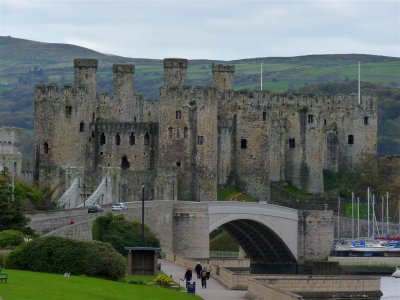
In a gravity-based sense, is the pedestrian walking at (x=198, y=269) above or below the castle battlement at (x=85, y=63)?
below

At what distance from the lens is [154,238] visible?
88.1 meters

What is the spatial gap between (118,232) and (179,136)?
21.5m

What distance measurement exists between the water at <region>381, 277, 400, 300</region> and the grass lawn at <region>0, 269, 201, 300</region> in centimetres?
2448

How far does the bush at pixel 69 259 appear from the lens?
59.7m

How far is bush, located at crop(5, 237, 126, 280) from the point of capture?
59.7 m

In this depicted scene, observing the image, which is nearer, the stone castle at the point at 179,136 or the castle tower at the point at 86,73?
the stone castle at the point at 179,136

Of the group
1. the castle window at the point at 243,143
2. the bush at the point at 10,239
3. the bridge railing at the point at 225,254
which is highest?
the castle window at the point at 243,143

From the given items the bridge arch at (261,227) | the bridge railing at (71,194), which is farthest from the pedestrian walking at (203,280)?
the bridge railing at (71,194)

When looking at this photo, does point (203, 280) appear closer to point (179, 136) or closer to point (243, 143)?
point (179, 136)

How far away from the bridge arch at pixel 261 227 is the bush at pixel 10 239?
79.6 ft

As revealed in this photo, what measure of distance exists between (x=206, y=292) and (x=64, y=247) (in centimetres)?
500

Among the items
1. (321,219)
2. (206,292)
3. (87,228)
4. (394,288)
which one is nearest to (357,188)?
(321,219)

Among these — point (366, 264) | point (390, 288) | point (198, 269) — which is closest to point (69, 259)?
point (198, 269)

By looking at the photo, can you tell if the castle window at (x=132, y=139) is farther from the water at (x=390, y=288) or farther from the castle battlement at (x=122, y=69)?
the water at (x=390, y=288)
